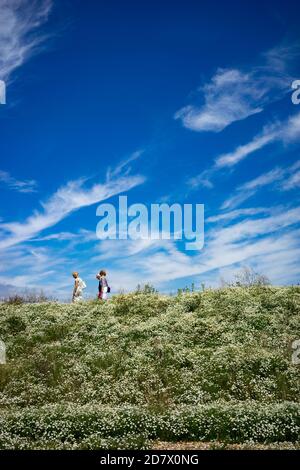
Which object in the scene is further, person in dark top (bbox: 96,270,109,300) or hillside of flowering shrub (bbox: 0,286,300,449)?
person in dark top (bbox: 96,270,109,300)

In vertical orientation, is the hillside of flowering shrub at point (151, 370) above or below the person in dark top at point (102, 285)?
below

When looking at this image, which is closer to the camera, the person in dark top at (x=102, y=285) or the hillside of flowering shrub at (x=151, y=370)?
the hillside of flowering shrub at (x=151, y=370)

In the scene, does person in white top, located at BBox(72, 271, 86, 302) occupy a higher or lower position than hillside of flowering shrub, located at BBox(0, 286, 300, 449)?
higher

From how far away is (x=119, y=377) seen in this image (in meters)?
23.8

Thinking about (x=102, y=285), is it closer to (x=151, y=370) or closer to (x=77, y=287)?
(x=77, y=287)

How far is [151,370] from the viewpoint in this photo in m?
23.7

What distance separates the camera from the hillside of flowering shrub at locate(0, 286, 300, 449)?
56.3 feet

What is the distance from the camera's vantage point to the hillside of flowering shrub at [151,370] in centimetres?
1717

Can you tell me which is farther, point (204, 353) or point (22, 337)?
point (22, 337)

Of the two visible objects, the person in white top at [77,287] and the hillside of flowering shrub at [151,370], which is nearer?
the hillside of flowering shrub at [151,370]
